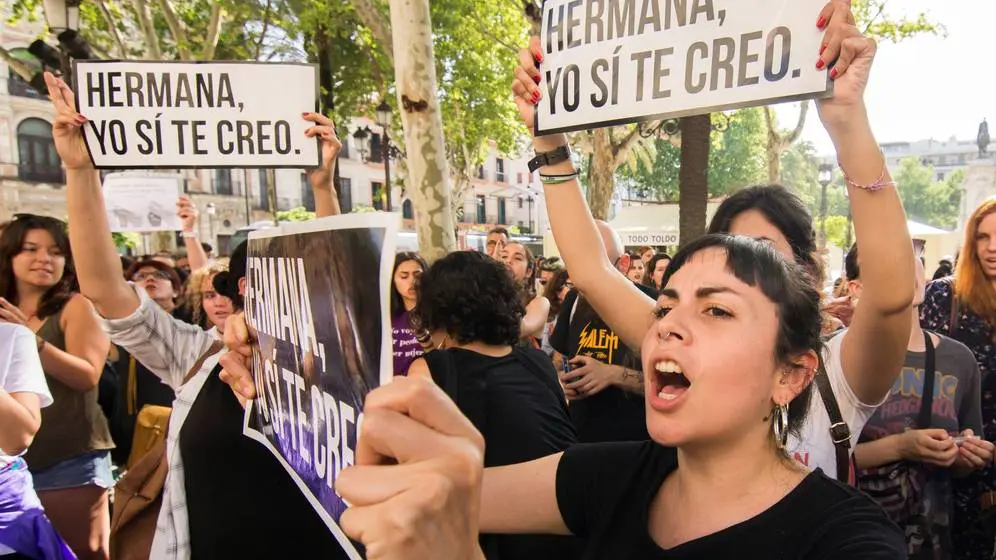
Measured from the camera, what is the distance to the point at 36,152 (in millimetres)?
29391

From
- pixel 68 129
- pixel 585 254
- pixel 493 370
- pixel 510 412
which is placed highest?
pixel 68 129

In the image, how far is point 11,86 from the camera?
2844cm

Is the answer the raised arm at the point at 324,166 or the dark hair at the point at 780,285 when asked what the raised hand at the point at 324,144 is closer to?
the raised arm at the point at 324,166

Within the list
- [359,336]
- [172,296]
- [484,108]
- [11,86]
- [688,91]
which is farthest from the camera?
[11,86]

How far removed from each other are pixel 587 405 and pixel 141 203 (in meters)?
8.38

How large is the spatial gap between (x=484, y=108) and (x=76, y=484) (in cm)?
1765

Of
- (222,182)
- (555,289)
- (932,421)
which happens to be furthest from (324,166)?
(222,182)

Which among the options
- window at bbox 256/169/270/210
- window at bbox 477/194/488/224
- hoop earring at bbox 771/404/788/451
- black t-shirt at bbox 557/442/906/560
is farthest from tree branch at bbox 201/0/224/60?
window at bbox 477/194/488/224

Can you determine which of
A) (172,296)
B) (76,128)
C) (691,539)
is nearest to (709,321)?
(691,539)

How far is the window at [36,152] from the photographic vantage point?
28.8m

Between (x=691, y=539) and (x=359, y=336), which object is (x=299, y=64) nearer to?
(x=359, y=336)

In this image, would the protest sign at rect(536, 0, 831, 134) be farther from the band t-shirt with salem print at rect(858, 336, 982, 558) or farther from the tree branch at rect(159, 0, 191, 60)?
the tree branch at rect(159, 0, 191, 60)

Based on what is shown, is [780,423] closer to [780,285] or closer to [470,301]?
[780,285]

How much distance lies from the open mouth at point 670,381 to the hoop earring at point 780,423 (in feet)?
0.72
